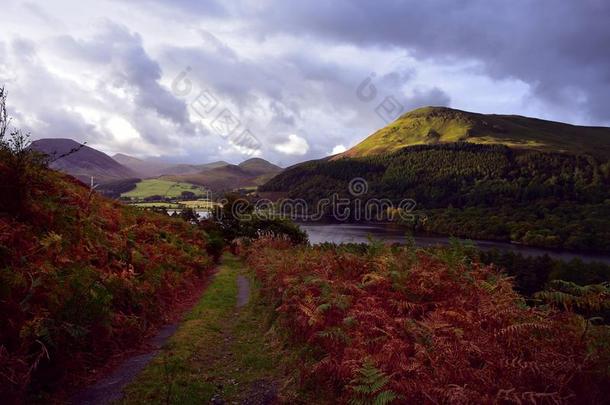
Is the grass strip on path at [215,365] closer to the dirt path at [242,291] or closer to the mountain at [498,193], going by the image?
the dirt path at [242,291]

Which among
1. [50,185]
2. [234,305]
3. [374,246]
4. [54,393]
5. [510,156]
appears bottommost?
[234,305]

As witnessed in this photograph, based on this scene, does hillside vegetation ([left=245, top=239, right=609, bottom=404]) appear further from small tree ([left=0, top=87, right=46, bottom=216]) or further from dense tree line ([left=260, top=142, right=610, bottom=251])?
dense tree line ([left=260, top=142, right=610, bottom=251])

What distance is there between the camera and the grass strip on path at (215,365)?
20.1 feet

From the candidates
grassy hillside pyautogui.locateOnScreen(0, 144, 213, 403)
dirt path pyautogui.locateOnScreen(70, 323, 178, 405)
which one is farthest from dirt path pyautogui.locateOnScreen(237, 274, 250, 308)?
dirt path pyautogui.locateOnScreen(70, 323, 178, 405)

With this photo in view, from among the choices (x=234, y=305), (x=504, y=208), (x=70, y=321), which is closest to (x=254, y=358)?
(x=70, y=321)

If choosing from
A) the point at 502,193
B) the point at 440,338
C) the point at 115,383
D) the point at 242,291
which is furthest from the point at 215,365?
the point at 502,193

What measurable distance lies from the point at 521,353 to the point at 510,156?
204099 millimetres

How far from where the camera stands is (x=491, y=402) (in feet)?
13.2

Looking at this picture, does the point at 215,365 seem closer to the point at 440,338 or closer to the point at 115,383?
the point at 115,383

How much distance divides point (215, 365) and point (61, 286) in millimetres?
3138

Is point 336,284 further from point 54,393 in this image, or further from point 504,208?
point 504,208

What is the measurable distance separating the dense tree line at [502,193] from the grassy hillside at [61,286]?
8801 centimetres

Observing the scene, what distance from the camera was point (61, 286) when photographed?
701cm

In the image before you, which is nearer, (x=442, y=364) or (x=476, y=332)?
(x=442, y=364)
